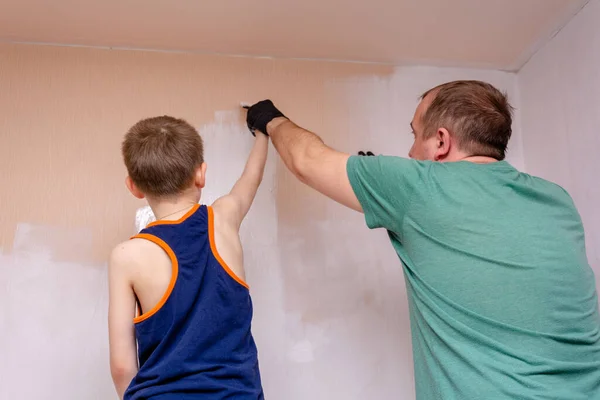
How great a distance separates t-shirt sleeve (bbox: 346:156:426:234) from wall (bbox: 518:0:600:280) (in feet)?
2.23

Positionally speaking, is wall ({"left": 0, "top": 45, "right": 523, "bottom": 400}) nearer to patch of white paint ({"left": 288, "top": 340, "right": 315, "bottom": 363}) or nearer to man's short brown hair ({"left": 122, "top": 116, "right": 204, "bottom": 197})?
patch of white paint ({"left": 288, "top": 340, "right": 315, "bottom": 363})

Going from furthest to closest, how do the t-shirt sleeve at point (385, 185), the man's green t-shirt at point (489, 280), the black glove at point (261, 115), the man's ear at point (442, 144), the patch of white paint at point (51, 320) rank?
the black glove at point (261, 115) → the patch of white paint at point (51, 320) → the man's ear at point (442, 144) → the t-shirt sleeve at point (385, 185) → the man's green t-shirt at point (489, 280)

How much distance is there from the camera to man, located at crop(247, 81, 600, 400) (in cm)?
101

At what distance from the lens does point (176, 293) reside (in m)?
1.09

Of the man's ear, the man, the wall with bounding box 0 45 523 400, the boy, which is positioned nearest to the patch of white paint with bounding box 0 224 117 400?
the wall with bounding box 0 45 523 400

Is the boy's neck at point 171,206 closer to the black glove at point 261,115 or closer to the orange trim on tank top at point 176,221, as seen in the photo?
the orange trim on tank top at point 176,221

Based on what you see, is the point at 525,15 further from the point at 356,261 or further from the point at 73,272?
the point at 73,272

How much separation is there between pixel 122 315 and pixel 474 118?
840mm

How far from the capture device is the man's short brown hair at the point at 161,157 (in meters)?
1.17

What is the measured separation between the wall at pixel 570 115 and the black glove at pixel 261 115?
83 centimetres

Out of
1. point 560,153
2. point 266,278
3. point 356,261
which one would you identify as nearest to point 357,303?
point 356,261

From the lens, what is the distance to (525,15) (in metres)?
1.62

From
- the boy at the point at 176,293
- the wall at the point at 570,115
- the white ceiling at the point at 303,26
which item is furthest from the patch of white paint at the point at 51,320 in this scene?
the wall at the point at 570,115

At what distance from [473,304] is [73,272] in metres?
1.05
